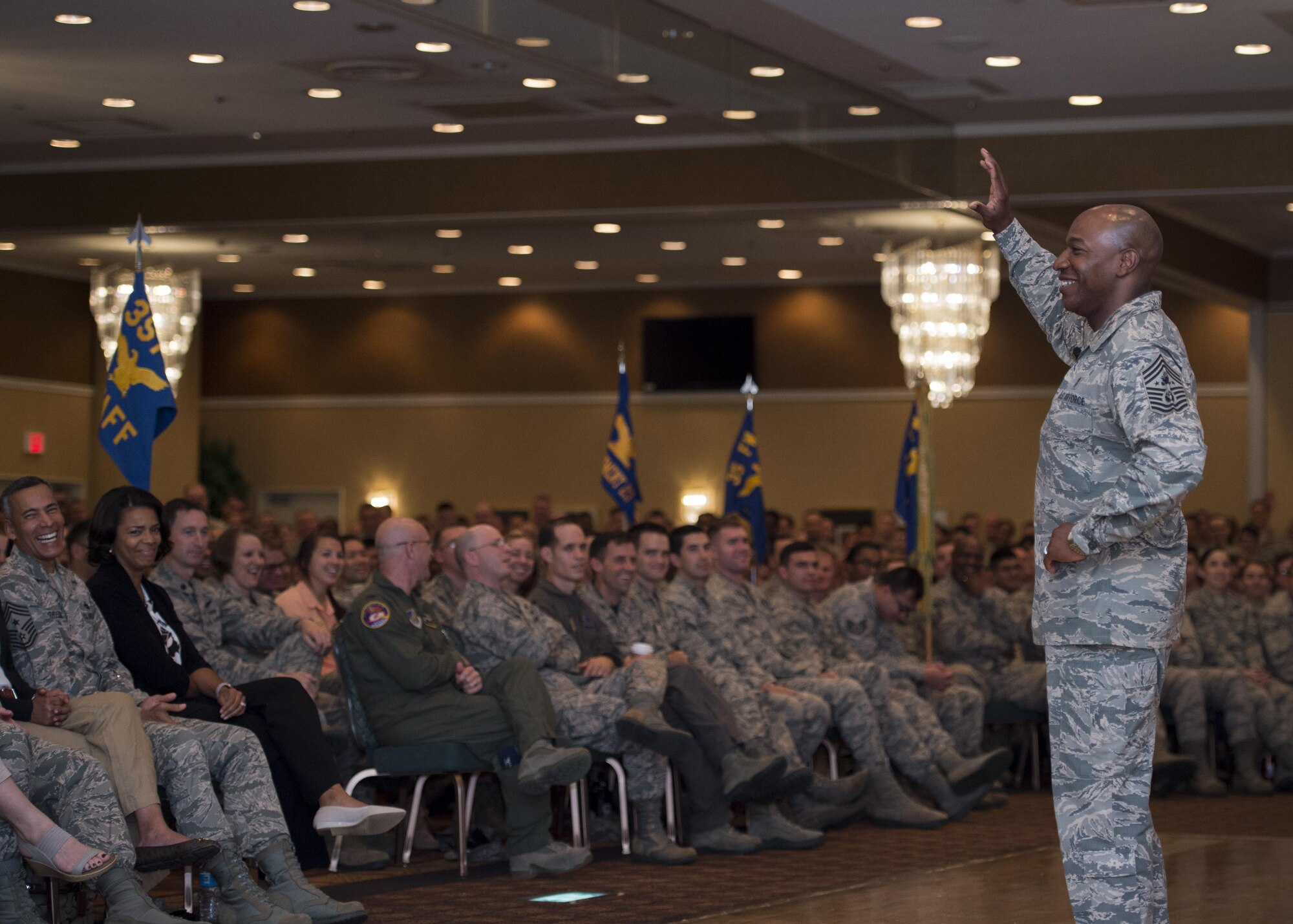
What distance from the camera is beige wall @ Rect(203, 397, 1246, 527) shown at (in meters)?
16.0

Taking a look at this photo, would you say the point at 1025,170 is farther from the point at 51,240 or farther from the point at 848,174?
the point at 51,240

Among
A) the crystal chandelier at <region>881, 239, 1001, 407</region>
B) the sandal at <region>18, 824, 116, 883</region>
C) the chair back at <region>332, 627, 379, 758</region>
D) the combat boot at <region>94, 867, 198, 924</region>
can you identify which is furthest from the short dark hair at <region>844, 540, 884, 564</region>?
the sandal at <region>18, 824, 116, 883</region>

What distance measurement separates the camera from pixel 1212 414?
15.6m

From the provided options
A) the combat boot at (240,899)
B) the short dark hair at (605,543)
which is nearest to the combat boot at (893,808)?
the short dark hair at (605,543)

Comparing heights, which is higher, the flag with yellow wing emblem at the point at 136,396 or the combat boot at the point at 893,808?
the flag with yellow wing emblem at the point at 136,396

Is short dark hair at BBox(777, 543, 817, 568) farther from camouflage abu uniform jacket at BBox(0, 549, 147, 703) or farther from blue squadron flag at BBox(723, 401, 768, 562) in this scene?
camouflage abu uniform jacket at BBox(0, 549, 147, 703)

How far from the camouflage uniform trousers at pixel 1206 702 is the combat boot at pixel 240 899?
525 centimetres

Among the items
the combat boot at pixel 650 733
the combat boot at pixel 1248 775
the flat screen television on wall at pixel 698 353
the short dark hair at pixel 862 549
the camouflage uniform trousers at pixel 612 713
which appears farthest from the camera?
the flat screen television on wall at pixel 698 353

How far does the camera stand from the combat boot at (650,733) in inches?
228

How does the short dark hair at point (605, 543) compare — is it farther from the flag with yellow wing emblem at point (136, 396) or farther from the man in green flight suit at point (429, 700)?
the flag with yellow wing emblem at point (136, 396)

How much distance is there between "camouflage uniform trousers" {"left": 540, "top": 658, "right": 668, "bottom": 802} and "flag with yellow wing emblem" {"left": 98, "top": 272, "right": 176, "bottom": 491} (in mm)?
1804

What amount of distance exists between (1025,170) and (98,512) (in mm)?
6411

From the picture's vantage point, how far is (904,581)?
745 cm

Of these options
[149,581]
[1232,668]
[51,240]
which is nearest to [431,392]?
[51,240]
